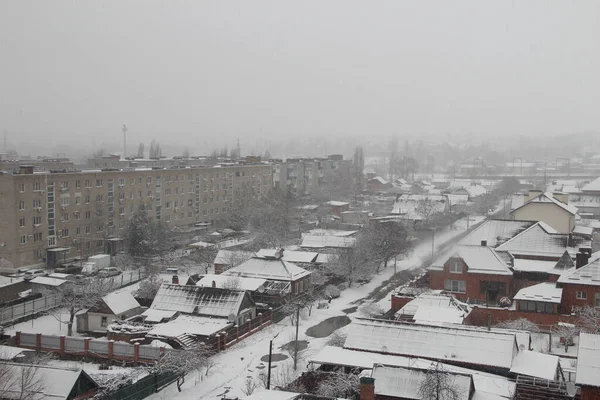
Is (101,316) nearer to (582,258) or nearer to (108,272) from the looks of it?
(108,272)

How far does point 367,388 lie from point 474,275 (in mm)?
14482

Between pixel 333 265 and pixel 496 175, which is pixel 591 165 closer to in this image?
pixel 496 175

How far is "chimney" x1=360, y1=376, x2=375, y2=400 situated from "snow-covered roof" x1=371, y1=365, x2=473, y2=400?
0.47 meters

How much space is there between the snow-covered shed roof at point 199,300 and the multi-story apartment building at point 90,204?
13535mm

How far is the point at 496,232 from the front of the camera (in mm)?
32594

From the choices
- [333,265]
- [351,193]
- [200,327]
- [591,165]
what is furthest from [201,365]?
[591,165]

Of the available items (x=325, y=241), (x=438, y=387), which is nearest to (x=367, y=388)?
(x=438, y=387)

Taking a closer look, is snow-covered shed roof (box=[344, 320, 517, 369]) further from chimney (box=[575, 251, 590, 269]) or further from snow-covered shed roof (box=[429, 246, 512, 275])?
snow-covered shed roof (box=[429, 246, 512, 275])

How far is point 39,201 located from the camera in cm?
3478

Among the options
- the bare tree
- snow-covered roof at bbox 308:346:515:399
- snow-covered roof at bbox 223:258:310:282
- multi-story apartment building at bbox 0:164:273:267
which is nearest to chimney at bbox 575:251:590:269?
snow-covered roof at bbox 308:346:515:399

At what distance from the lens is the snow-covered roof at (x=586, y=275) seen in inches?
905

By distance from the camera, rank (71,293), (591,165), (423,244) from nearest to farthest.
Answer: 1. (71,293)
2. (423,244)
3. (591,165)

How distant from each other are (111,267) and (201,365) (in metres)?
16.8

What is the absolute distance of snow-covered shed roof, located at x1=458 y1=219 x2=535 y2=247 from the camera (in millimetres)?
32088
